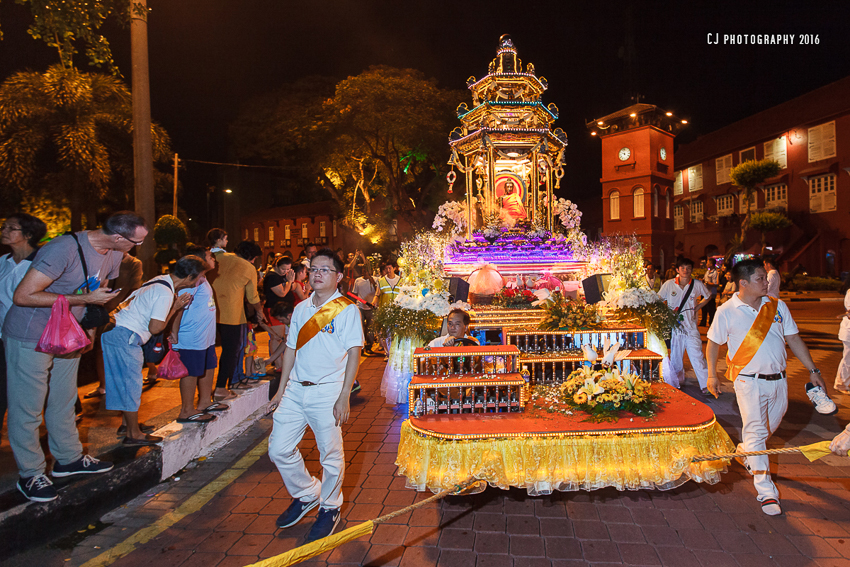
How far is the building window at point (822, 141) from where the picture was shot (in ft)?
93.9

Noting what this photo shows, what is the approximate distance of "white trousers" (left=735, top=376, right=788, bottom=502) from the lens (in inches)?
148

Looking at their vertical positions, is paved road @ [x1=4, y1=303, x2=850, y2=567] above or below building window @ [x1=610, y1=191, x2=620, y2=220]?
below

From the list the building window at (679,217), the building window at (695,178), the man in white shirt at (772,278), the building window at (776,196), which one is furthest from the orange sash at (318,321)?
the building window at (679,217)

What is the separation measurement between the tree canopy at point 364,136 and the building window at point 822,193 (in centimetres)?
2311

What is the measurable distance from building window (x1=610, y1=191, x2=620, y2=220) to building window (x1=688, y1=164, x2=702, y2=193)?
7671 mm

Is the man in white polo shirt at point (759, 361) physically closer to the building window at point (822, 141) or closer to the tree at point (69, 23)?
the tree at point (69, 23)

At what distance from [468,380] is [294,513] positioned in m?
1.79

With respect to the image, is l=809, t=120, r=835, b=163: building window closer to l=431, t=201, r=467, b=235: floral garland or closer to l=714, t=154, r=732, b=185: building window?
l=714, t=154, r=732, b=185: building window

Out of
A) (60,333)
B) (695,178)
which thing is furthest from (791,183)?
(60,333)

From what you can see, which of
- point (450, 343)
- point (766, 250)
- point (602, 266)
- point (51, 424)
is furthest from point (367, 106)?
point (766, 250)

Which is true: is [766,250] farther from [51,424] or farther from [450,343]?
[51,424]

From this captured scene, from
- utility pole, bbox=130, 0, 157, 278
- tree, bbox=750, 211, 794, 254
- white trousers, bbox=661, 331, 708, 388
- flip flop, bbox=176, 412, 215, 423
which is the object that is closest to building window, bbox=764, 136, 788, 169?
tree, bbox=750, 211, 794, 254

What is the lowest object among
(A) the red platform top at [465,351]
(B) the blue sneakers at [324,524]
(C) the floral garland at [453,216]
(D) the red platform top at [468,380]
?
(B) the blue sneakers at [324,524]

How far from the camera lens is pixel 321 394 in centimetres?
352
